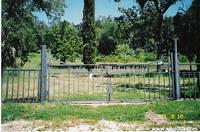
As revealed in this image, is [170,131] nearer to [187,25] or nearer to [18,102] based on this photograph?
[18,102]

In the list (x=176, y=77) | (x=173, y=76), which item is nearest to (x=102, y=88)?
(x=173, y=76)

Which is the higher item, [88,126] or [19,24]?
[19,24]

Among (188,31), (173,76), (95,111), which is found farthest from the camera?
(188,31)

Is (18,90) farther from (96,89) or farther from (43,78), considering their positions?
(96,89)

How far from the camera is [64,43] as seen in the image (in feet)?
158

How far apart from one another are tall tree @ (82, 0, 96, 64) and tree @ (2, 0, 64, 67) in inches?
163

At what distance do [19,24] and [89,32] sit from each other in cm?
662

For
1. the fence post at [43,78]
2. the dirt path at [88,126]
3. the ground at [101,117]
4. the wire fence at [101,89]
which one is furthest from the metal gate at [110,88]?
the dirt path at [88,126]

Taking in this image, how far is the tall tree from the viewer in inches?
1195

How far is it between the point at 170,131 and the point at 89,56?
22.6 metres

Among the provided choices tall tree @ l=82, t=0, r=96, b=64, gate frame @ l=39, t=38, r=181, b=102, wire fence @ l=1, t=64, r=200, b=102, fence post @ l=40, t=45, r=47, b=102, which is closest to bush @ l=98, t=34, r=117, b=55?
tall tree @ l=82, t=0, r=96, b=64

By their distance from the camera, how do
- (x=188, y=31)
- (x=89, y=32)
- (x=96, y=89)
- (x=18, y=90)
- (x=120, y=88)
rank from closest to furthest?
(x=18, y=90) → (x=96, y=89) → (x=120, y=88) → (x=188, y=31) → (x=89, y=32)

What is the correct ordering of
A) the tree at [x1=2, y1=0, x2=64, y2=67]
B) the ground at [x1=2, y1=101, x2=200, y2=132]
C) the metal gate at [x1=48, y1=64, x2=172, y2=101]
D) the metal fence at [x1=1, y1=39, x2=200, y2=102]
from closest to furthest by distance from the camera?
the ground at [x1=2, y1=101, x2=200, y2=132] < the metal fence at [x1=1, y1=39, x2=200, y2=102] < the metal gate at [x1=48, y1=64, x2=172, y2=101] < the tree at [x1=2, y1=0, x2=64, y2=67]

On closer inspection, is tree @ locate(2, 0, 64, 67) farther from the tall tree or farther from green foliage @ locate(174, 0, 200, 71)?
green foliage @ locate(174, 0, 200, 71)
